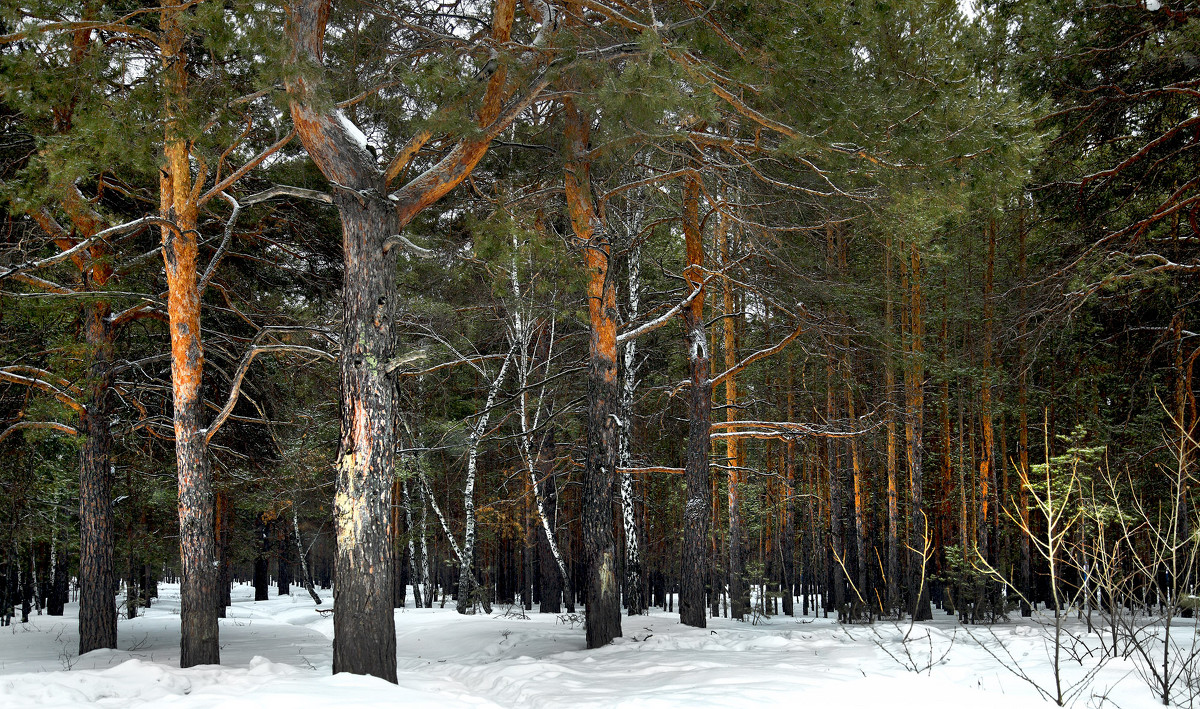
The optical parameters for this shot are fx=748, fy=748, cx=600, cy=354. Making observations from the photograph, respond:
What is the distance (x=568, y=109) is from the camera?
9.13m

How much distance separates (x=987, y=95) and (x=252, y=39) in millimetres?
6611

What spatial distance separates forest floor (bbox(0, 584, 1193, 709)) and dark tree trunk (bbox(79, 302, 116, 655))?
44 cm

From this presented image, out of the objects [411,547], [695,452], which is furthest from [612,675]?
[411,547]

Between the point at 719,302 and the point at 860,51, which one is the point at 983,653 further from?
the point at 719,302

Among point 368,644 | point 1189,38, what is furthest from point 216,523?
point 1189,38

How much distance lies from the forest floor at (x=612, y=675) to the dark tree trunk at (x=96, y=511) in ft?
1.46

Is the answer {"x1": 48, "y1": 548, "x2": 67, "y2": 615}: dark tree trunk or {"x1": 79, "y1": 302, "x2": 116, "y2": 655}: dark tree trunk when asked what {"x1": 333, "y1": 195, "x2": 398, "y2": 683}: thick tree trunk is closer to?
{"x1": 79, "y1": 302, "x2": 116, "y2": 655}: dark tree trunk

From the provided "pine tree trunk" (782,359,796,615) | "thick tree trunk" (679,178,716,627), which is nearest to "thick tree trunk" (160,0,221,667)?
"thick tree trunk" (679,178,716,627)

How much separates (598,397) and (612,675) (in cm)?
348

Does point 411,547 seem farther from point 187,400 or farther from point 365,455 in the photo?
point 365,455

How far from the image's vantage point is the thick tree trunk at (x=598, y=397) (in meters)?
9.27

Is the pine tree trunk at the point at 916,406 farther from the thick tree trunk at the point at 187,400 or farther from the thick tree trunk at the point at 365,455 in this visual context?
A: the thick tree trunk at the point at 187,400

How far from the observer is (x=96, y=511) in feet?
33.0


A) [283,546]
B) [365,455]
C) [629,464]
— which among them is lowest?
[283,546]
